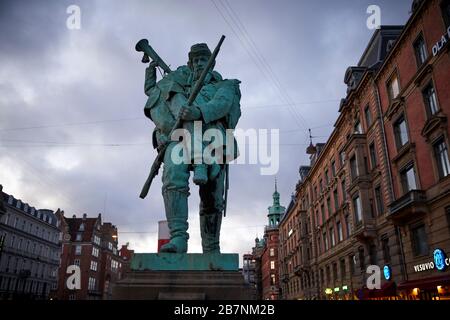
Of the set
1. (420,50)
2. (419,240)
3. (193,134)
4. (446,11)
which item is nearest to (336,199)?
(419,240)

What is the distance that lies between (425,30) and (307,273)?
32.4 metres

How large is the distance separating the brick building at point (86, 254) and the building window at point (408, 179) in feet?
172

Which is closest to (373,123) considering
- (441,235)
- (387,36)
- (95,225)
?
(387,36)

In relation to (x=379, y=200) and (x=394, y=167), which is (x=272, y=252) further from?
(x=394, y=167)

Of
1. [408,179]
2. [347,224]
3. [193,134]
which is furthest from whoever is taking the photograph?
[347,224]

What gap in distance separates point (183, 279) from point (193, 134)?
4.96 ft

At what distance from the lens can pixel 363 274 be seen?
26.2 metres

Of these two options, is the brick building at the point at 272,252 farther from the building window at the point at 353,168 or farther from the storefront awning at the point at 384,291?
the storefront awning at the point at 384,291

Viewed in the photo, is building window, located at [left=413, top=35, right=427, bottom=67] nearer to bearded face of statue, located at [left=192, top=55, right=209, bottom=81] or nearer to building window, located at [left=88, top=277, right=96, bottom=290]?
bearded face of statue, located at [left=192, top=55, right=209, bottom=81]

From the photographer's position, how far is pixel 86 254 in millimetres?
66875

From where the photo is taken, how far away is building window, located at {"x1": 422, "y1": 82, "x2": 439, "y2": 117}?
60.9 ft

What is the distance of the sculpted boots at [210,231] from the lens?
416 cm

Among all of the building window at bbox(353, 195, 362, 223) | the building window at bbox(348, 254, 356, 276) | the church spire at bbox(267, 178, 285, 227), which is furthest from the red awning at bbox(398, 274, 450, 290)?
the church spire at bbox(267, 178, 285, 227)
